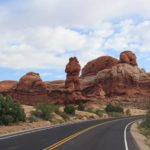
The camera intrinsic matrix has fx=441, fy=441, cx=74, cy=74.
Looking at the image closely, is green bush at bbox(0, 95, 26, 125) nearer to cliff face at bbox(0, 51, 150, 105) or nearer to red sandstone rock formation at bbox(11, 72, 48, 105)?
cliff face at bbox(0, 51, 150, 105)

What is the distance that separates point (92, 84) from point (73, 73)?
20.8 meters

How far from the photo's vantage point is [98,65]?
139500mm

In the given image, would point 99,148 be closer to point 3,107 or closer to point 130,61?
point 3,107

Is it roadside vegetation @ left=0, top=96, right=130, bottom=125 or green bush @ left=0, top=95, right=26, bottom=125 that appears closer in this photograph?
green bush @ left=0, top=95, right=26, bottom=125

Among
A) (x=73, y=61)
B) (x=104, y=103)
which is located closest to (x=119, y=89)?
(x=104, y=103)

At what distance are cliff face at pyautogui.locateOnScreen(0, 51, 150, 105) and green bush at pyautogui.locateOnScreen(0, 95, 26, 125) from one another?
60872 mm

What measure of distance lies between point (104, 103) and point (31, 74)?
785 inches

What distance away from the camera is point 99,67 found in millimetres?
138375

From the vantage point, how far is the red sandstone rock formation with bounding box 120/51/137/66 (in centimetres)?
12900

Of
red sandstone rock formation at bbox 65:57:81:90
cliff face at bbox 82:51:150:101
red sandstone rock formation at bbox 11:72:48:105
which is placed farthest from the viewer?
cliff face at bbox 82:51:150:101

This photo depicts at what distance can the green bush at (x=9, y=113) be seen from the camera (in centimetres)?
3750

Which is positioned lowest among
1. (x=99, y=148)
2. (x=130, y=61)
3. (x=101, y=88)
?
(x=99, y=148)

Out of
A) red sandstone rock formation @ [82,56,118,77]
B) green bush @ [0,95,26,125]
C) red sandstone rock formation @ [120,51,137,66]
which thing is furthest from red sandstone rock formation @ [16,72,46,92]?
green bush @ [0,95,26,125]

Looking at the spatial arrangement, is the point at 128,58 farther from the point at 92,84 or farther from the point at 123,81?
the point at 92,84
